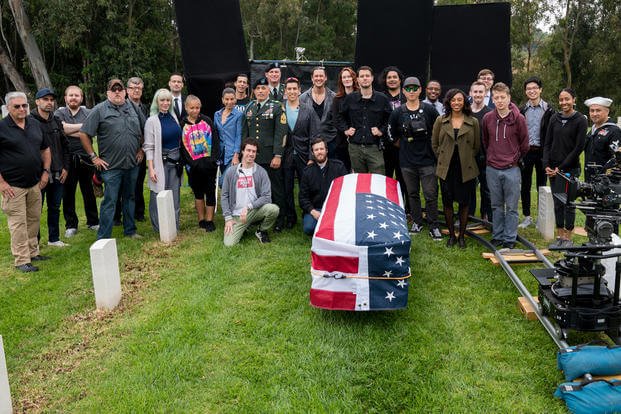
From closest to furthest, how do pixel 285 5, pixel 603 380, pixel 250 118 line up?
pixel 603 380 < pixel 250 118 < pixel 285 5

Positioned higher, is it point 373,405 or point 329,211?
point 329,211

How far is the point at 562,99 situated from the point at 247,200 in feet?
12.9

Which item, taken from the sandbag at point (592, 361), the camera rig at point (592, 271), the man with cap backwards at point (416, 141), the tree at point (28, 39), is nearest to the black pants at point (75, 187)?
the man with cap backwards at point (416, 141)

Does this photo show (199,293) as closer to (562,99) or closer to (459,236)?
(459,236)

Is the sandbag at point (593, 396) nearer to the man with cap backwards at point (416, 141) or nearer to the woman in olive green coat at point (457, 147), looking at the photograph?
the woman in olive green coat at point (457, 147)

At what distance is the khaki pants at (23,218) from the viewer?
5.82m

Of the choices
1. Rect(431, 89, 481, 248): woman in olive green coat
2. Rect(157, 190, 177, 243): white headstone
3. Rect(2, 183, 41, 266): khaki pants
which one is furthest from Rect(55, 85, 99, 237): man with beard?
Rect(431, 89, 481, 248): woman in olive green coat

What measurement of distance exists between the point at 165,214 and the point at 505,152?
4.17m

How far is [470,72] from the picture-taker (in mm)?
9305

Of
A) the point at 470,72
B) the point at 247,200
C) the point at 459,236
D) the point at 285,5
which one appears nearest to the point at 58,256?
the point at 247,200

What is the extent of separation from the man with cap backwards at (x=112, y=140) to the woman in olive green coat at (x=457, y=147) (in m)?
3.77

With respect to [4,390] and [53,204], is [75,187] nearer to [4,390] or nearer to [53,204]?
[53,204]

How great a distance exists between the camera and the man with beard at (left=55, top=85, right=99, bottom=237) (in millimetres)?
6996

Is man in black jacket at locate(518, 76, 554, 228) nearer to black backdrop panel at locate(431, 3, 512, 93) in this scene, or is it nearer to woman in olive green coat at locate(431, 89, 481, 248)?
woman in olive green coat at locate(431, 89, 481, 248)
